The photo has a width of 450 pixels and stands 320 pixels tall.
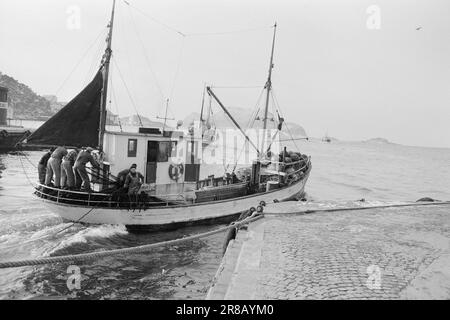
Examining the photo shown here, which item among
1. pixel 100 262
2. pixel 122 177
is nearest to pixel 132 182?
pixel 122 177

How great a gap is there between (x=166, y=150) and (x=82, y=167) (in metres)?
4.16

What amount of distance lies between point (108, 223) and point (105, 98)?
17.0ft

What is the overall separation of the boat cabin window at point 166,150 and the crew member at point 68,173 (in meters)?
3.88

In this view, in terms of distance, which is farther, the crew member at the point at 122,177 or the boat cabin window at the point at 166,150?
the boat cabin window at the point at 166,150

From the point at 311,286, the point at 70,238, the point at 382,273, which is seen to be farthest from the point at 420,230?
the point at 70,238

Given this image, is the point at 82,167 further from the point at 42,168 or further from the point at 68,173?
the point at 42,168

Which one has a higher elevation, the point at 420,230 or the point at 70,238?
the point at 420,230

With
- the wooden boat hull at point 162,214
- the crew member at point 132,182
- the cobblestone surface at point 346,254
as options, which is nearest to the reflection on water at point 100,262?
the wooden boat hull at point 162,214

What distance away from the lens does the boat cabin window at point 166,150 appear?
16.9 meters

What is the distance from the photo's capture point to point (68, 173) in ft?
46.2

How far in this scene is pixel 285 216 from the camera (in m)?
11.0

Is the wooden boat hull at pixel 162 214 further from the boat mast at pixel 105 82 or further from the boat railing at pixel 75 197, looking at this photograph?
the boat mast at pixel 105 82

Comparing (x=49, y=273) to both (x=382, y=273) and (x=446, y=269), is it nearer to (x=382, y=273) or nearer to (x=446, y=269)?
(x=382, y=273)

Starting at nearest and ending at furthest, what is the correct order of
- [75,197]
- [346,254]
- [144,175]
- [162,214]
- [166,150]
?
1. [346,254]
2. [75,197]
3. [162,214]
4. [144,175]
5. [166,150]
